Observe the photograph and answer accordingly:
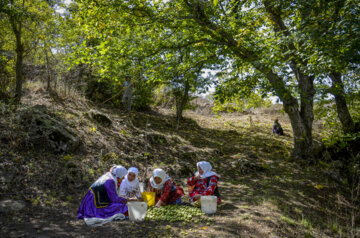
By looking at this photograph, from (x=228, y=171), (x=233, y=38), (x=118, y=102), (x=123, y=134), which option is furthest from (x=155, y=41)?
(x=118, y=102)

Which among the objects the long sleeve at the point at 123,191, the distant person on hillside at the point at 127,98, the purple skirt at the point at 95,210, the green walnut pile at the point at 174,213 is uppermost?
the distant person on hillside at the point at 127,98

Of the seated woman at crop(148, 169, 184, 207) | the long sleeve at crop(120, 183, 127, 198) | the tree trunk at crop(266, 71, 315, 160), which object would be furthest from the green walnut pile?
the tree trunk at crop(266, 71, 315, 160)

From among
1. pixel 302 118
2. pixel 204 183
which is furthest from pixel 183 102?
pixel 204 183

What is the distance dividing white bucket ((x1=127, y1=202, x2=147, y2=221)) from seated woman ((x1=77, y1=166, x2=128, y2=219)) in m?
0.29

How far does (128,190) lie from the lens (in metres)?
5.25

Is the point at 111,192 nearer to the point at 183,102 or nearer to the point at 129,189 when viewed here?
the point at 129,189

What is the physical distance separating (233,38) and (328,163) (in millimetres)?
6244

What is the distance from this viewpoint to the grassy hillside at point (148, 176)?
13.1 ft

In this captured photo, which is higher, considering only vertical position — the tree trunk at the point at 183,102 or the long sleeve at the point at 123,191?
the tree trunk at the point at 183,102

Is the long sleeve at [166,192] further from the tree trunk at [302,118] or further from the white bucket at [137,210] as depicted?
the tree trunk at [302,118]

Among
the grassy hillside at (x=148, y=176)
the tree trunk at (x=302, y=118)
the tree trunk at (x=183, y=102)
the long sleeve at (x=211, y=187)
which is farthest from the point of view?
the tree trunk at (x=183, y=102)

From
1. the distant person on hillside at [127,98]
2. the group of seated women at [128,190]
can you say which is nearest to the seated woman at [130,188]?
the group of seated women at [128,190]

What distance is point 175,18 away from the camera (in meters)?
7.13

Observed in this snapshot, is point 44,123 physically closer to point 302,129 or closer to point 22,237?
point 22,237
